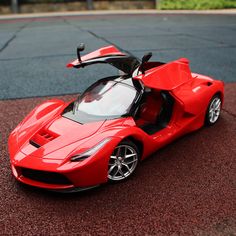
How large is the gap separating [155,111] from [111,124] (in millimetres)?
1007

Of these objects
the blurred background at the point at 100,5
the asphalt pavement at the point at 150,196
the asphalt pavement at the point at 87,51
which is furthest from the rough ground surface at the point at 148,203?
the blurred background at the point at 100,5

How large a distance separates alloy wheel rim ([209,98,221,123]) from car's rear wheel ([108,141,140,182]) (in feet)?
6.01

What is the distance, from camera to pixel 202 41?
43.5 ft

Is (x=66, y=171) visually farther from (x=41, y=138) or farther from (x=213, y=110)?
(x=213, y=110)

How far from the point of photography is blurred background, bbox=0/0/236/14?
99.0ft

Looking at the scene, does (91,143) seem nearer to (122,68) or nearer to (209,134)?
(122,68)

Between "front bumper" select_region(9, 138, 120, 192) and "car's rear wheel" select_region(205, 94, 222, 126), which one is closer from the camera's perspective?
"front bumper" select_region(9, 138, 120, 192)

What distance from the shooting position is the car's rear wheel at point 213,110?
5.07 m

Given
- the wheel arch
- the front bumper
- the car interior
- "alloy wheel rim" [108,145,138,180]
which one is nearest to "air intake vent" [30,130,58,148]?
the front bumper

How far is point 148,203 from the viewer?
11.3 ft

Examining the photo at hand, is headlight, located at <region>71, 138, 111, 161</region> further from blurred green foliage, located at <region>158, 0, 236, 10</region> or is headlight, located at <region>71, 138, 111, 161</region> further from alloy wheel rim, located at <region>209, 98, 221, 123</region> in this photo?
blurred green foliage, located at <region>158, 0, 236, 10</region>

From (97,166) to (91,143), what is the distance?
26cm

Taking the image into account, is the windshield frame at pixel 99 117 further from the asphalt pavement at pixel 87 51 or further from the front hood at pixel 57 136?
the asphalt pavement at pixel 87 51

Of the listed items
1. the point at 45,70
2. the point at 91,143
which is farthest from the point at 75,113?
the point at 45,70
